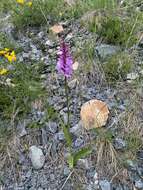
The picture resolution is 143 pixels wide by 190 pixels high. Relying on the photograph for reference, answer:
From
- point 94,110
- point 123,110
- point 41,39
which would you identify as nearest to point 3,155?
point 94,110

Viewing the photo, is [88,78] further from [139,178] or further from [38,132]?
[139,178]

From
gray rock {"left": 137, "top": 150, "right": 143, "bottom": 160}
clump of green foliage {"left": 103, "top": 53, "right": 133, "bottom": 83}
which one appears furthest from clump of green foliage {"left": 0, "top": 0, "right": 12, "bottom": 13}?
gray rock {"left": 137, "top": 150, "right": 143, "bottom": 160}

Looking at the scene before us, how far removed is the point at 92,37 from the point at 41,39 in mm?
566

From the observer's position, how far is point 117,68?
3.51m

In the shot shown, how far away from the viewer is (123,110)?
3248mm

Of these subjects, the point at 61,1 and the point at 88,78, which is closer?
the point at 88,78

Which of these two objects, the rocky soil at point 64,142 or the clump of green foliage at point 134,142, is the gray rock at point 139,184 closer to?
the rocky soil at point 64,142

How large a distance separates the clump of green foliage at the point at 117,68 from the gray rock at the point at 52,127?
666mm

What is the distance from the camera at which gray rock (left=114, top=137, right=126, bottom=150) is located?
119 inches

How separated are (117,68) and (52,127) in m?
0.82

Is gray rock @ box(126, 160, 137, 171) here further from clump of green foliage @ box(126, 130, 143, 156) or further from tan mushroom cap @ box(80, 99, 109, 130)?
tan mushroom cap @ box(80, 99, 109, 130)

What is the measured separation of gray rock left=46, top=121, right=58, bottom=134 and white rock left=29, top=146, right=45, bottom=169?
20cm

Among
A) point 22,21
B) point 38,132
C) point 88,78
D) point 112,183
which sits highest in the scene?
point 22,21

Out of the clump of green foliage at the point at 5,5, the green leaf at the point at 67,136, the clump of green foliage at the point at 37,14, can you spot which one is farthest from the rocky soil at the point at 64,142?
the clump of green foliage at the point at 5,5
